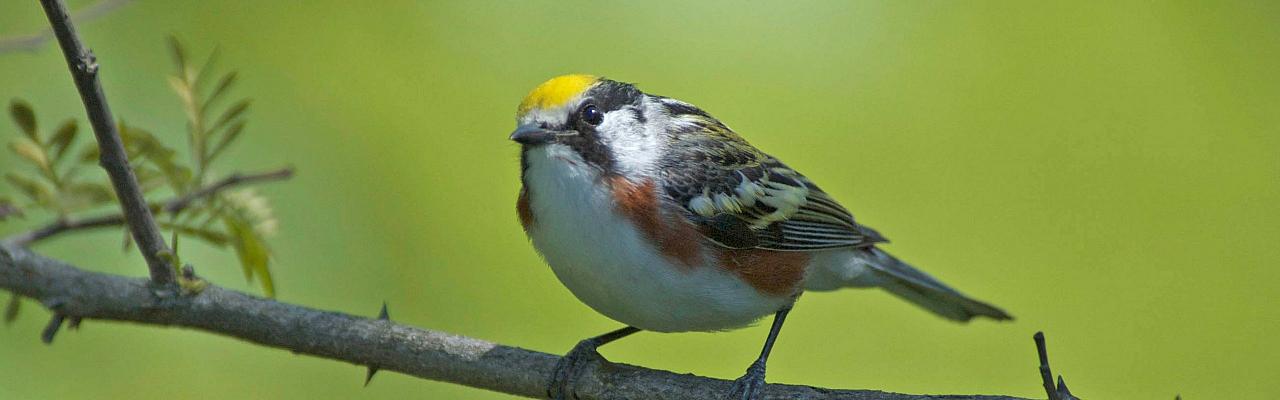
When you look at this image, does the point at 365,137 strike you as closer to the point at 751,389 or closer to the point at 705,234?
the point at 705,234

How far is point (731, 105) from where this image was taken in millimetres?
3127

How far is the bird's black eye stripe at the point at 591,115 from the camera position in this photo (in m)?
2.37

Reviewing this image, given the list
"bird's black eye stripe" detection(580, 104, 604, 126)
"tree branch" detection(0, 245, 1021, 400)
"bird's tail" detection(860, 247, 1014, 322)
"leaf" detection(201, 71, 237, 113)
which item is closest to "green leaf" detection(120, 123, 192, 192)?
"leaf" detection(201, 71, 237, 113)

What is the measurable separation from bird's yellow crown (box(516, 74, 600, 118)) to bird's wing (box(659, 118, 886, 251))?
0.86 feet

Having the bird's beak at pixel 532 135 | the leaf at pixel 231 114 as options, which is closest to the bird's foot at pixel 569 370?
the bird's beak at pixel 532 135

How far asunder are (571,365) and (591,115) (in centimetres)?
54

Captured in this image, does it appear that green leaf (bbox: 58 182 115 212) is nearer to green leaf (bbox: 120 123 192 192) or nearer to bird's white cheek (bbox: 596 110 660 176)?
green leaf (bbox: 120 123 192 192)

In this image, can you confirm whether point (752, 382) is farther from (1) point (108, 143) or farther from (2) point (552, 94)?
(1) point (108, 143)

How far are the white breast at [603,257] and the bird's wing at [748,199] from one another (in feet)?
0.49

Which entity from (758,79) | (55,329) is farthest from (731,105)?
(55,329)

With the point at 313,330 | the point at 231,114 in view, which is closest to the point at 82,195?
the point at 231,114

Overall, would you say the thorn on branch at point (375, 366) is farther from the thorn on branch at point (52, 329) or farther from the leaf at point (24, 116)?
the leaf at point (24, 116)

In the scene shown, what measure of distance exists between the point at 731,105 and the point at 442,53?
81 cm

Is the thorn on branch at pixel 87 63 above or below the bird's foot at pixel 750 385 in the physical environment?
above
